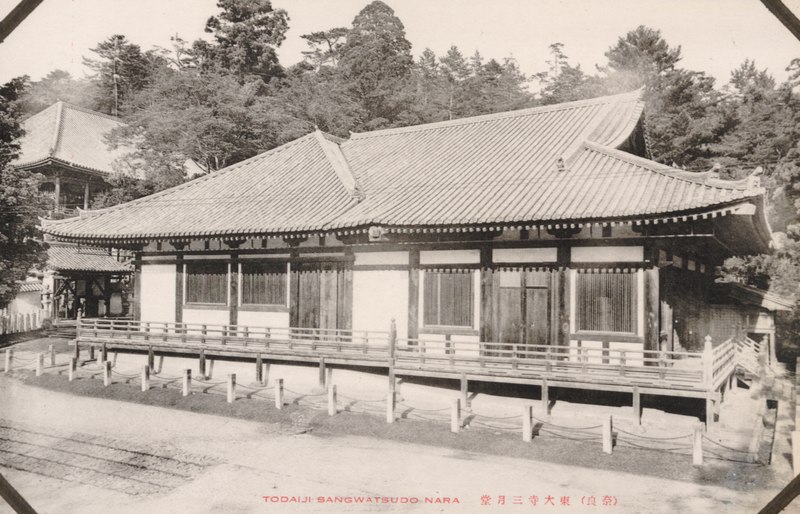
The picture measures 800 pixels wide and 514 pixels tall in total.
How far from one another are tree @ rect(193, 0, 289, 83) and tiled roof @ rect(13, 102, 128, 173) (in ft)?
17.2

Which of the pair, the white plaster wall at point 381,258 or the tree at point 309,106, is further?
the tree at point 309,106

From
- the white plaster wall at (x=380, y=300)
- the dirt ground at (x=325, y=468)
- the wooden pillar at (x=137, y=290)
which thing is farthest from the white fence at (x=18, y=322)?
the white plaster wall at (x=380, y=300)

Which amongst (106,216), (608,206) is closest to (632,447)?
(608,206)

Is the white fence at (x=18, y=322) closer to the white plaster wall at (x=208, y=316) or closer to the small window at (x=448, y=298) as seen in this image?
the white plaster wall at (x=208, y=316)

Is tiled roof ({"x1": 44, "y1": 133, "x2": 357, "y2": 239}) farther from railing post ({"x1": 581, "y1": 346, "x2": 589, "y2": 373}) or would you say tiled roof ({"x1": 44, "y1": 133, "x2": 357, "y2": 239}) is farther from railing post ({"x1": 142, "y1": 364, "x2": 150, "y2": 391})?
railing post ({"x1": 581, "y1": 346, "x2": 589, "y2": 373})

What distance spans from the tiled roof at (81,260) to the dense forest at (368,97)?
344 cm

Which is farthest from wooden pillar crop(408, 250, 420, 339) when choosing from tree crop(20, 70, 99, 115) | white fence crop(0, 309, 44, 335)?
white fence crop(0, 309, 44, 335)

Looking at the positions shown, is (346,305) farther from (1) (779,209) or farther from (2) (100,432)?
(1) (779,209)

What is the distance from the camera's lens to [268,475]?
295 inches

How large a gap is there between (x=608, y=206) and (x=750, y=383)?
9382 millimetres

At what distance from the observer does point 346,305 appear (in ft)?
42.6

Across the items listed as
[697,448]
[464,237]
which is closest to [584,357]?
[697,448]

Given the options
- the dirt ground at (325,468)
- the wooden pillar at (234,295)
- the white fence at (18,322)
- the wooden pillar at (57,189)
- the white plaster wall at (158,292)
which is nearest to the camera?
the dirt ground at (325,468)

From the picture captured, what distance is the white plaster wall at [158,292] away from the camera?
49.9 ft
